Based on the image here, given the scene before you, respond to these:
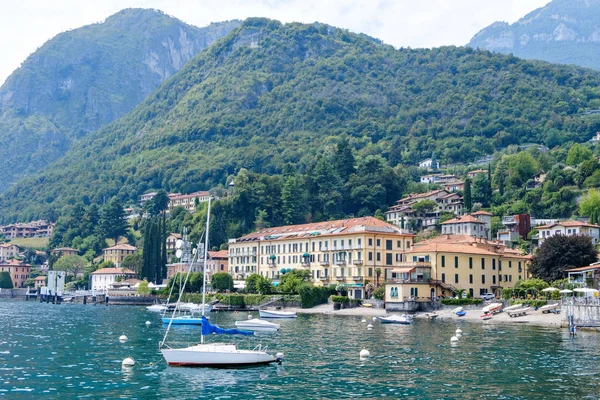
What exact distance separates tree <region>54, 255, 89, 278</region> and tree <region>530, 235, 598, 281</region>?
446ft

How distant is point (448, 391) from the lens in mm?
36000

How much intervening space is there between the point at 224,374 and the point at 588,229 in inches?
3854

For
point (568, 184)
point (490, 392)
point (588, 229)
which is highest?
point (568, 184)

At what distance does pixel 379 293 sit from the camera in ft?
323

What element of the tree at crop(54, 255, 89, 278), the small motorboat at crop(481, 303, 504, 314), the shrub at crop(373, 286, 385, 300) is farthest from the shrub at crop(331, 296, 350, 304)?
the tree at crop(54, 255, 89, 278)

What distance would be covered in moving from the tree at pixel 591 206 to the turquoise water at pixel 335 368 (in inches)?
2990

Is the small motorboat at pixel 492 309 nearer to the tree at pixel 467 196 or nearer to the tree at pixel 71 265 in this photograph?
the tree at pixel 467 196

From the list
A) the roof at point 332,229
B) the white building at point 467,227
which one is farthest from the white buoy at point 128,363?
the white building at point 467,227

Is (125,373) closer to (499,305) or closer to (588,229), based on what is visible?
(499,305)

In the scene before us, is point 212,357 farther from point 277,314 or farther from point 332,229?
point 332,229

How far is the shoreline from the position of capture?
241 ft

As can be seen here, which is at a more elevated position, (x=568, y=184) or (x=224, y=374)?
(x=568, y=184)

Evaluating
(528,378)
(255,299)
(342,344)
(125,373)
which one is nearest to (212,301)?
(255,299)

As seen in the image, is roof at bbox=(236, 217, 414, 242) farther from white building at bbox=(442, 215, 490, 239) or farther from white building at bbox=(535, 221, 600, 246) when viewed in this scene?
white building at bbox=(535, 221, 600, 246)
